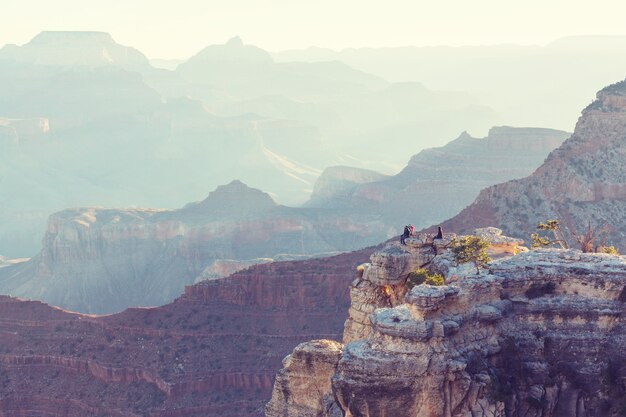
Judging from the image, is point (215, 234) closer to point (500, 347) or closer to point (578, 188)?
point (578, 188)

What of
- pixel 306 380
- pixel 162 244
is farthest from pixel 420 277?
pixel 162 244

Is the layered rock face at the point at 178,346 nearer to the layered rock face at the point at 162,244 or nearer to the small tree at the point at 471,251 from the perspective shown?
the small tree at the point at 471,251

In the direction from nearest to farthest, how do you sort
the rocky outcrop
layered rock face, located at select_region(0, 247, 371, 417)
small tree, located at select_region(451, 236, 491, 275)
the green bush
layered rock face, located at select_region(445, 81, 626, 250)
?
the rocky outcrop
small tree, located at select_region(451, 236, 491, 275)
the green bush
layered rock face, located at select_region(0, 247, 371, 417)
layered rock face, located at select_region(445, 81, 626, 250)

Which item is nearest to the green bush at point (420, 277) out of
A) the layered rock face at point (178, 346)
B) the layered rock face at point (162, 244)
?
the layered rock face at point (178, 346)

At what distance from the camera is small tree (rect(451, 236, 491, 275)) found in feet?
152

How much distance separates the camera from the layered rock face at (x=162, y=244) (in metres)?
183

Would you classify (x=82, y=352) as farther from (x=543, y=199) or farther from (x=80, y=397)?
(x=543, y=199)

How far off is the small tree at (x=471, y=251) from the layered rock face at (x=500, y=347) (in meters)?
2.05

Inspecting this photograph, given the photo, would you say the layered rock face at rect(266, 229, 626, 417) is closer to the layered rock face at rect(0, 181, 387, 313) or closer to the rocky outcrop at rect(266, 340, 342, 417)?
the rocky outcrop at rect(266, 340, 342, 417)

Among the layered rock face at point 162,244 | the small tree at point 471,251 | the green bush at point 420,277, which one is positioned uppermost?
the small tree at point 471,251

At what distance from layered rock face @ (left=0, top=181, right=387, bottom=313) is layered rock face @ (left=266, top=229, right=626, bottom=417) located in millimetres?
138124

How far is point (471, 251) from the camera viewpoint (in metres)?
48.4

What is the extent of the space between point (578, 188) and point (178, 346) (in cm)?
3242

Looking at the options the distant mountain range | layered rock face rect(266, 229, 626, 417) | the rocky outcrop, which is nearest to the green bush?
layered rock face rect(266, 229, 626, 417)
